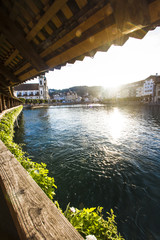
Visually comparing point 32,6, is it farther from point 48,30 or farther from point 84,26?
point 84,26

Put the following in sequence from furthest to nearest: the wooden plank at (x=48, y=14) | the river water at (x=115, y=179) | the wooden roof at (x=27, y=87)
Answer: the wooden roof at (x=27, y=87), the river water at (x=115, y=179), the wooden plank at (x=48, y=14)

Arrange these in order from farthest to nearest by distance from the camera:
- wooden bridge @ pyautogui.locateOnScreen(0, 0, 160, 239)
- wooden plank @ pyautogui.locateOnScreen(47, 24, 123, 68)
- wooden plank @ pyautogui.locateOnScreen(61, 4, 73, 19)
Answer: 1. wooden plank @ pyautogui.locateOnScreen(47, 24, 123, 68)
2. wooden plank @ pyautogui.locateOnScreen(61, 4, 73, 19)
3. wooden bridge @ pyautogui.locateOnScreen(0, 0, 160, 239)

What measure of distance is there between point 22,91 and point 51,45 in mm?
101320

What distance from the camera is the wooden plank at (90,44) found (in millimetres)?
2262

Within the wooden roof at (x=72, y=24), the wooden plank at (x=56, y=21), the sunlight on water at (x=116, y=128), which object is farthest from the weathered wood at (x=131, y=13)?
the sunlight on water at (x=116, y=128)

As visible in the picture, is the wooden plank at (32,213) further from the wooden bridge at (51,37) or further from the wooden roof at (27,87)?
the wooden roof at (27,87)

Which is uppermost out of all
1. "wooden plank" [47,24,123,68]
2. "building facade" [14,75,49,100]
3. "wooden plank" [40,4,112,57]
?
"building facade" [14,75,49,100]

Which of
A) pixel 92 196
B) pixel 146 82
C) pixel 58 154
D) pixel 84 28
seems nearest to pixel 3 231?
pixel 92 196

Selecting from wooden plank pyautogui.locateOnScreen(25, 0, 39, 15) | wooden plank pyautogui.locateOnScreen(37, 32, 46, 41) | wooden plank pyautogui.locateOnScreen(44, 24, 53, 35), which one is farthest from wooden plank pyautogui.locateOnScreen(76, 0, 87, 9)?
wooden plank pyautogui.locateOnScreen(37, 32, 46, 41)

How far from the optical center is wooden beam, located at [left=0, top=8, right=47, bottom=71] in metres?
2.63

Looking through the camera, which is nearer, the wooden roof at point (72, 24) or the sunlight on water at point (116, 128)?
the wooden roof at point (72, 24)

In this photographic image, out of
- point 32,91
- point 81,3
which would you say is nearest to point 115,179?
point 81,3

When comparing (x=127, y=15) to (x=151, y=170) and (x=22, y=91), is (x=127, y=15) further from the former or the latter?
(x=22, y=91)

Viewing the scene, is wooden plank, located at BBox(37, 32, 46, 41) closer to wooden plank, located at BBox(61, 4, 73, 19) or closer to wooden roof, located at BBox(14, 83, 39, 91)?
wooden plank, located at BBox(61, 4, 73, 19)
